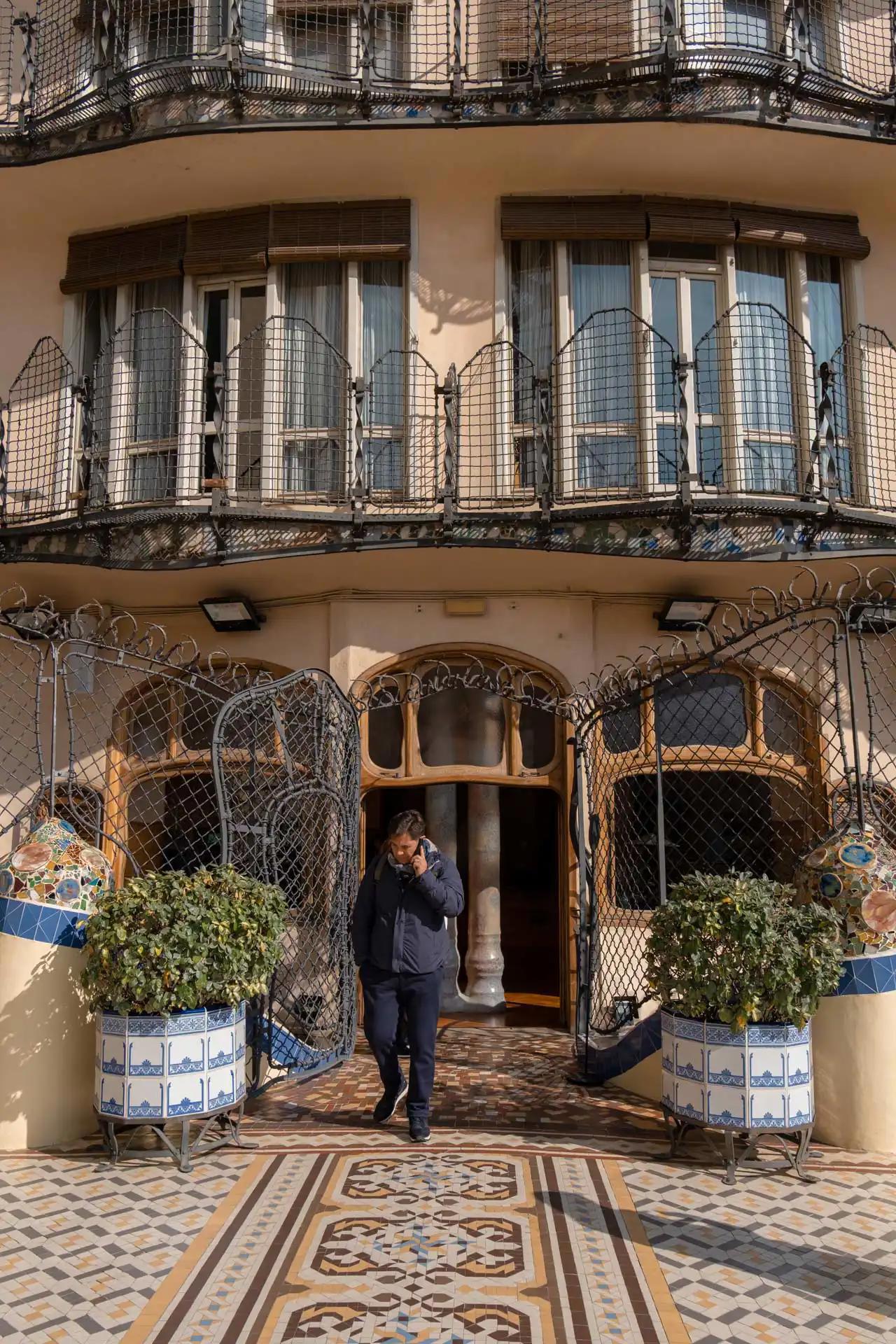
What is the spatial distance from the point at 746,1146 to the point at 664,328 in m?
6.80

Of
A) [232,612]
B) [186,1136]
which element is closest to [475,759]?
[232,612]

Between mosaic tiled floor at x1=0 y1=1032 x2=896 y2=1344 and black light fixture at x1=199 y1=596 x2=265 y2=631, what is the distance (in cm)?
452

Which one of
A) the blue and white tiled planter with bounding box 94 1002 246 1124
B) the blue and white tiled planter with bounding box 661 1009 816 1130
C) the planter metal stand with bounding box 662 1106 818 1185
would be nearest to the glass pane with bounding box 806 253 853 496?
the blue and white tiled planter with bounding box 661 1009 816 1130

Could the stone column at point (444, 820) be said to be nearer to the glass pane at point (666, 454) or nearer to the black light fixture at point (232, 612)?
the black light fixture at point (232, 612)

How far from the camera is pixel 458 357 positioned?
951 cm

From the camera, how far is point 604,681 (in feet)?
30.8

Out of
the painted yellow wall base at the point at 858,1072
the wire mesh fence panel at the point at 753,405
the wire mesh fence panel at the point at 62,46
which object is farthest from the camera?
the wire mesh fence panel at the point at 62,46

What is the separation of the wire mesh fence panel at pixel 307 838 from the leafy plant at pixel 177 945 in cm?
44

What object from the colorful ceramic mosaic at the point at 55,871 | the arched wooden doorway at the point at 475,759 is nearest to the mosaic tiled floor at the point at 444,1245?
the colorful ceramic mosaic at the point at 55,871

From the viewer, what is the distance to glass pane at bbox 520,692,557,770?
9.39 metres

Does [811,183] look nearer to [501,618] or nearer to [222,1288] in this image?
[501,618]

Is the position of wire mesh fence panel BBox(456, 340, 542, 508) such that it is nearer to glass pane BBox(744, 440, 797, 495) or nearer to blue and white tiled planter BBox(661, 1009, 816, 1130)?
glass pane BBox(744, 440, 797, 495)

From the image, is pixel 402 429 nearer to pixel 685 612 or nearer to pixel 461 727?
pixel 461 727

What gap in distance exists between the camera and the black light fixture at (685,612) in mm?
9148
